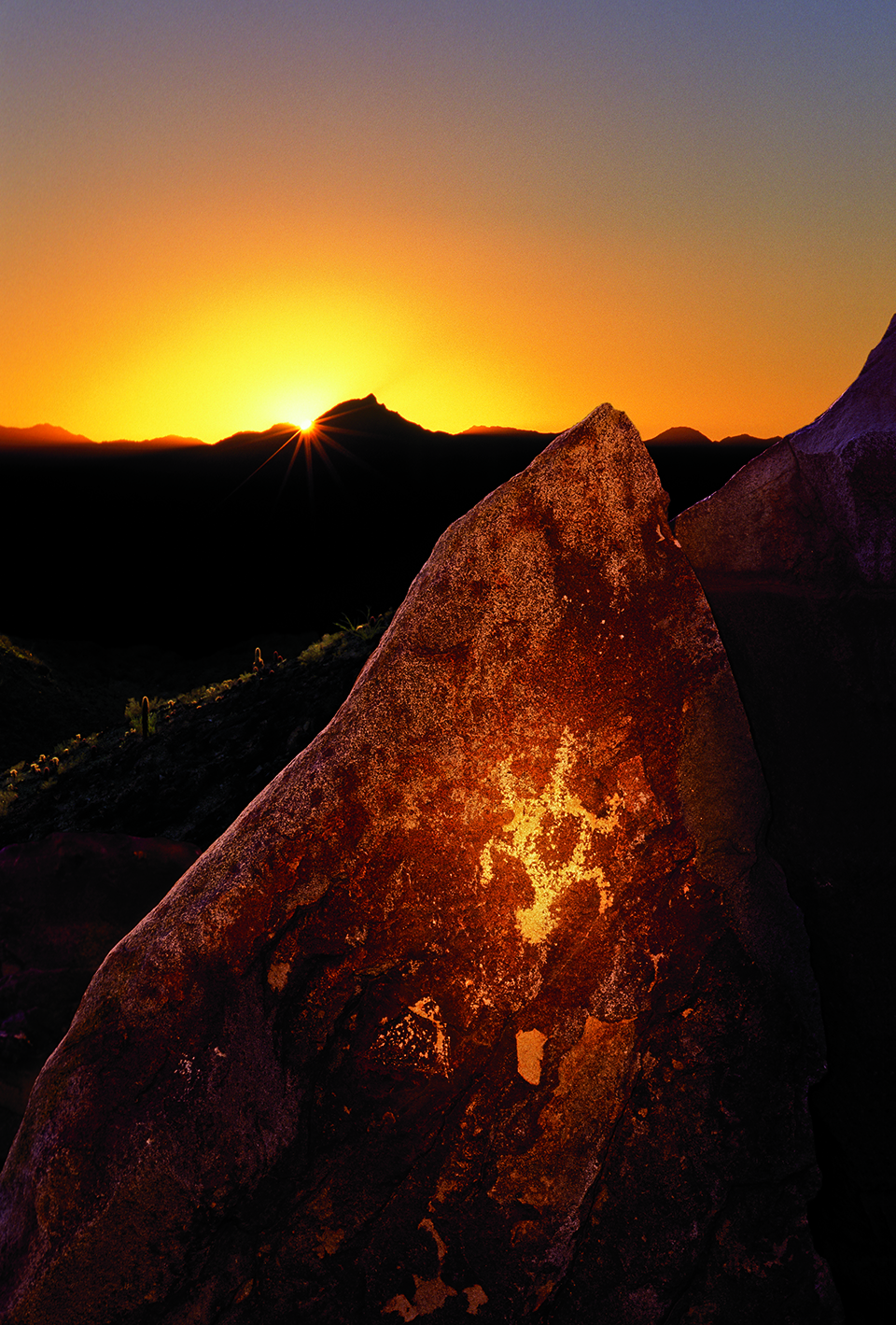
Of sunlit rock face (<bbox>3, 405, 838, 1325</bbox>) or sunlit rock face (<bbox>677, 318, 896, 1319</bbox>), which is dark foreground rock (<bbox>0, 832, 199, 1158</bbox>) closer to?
sunlit rock face (<bbox>3, 405, 838, 1325</bbox>)

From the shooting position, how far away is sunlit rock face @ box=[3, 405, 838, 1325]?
1931 millimetres

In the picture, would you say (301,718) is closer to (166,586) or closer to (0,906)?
(0,906)

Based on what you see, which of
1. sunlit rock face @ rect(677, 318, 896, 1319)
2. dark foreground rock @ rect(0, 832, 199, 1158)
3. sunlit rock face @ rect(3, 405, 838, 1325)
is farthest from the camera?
dark foreground rock @ rect(0, 832, 199, 1158)

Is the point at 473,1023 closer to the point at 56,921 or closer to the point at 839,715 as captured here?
the point at 839,715

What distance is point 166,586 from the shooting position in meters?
30.4

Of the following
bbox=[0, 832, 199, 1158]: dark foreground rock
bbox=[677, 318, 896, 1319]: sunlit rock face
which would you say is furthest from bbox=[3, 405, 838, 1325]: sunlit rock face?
bbox=[0, 832, 199, 1158]: dark foreground rock

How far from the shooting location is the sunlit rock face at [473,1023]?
1931mm

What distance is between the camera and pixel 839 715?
2.34 m

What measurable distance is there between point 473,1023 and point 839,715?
4.36 feet

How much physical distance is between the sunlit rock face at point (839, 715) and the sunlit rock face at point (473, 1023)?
0.19m

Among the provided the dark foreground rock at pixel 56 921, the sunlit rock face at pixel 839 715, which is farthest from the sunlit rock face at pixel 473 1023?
the dark foreground rock at pixel 56 921

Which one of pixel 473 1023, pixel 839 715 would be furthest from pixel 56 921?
pixel 839 715

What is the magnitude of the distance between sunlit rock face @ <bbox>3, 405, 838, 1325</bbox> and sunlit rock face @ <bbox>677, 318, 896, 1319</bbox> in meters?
0.19

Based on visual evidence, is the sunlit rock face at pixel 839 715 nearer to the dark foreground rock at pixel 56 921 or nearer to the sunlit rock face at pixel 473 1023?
the sunlit rock face at pixel 473 1023
